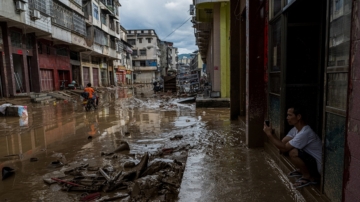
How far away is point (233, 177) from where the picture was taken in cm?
372

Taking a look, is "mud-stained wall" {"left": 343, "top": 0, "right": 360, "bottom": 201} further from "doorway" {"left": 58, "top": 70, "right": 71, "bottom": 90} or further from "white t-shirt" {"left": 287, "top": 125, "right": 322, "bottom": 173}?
"doorway" {"left": 58, "top": 70, "right": 71, "bottom": 90}

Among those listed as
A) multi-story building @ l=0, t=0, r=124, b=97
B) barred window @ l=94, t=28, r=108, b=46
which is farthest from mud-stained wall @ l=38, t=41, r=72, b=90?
barred window @ l=94, t=28, r=108, b=46

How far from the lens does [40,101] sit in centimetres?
1720

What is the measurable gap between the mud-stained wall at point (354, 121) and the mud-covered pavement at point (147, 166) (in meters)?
1.17

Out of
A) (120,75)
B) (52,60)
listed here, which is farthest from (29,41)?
(120,75)

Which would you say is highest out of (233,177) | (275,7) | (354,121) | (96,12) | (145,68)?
(96,12)

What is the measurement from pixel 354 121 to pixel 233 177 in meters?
2.13

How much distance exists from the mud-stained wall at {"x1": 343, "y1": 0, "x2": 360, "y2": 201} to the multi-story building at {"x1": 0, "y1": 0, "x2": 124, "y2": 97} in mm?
18233

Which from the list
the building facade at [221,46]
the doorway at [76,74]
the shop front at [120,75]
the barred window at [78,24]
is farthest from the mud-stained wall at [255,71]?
the shop front at [120,75]

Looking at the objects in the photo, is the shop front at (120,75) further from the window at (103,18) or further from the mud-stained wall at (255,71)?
the mud-stained wall at (255,71)

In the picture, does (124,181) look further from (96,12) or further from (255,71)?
(96,12)

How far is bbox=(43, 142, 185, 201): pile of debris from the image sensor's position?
11.6 ft

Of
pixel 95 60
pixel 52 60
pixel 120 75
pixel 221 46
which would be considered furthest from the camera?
pixel 120 75

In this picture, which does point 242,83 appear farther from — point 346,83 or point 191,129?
point 346,83
